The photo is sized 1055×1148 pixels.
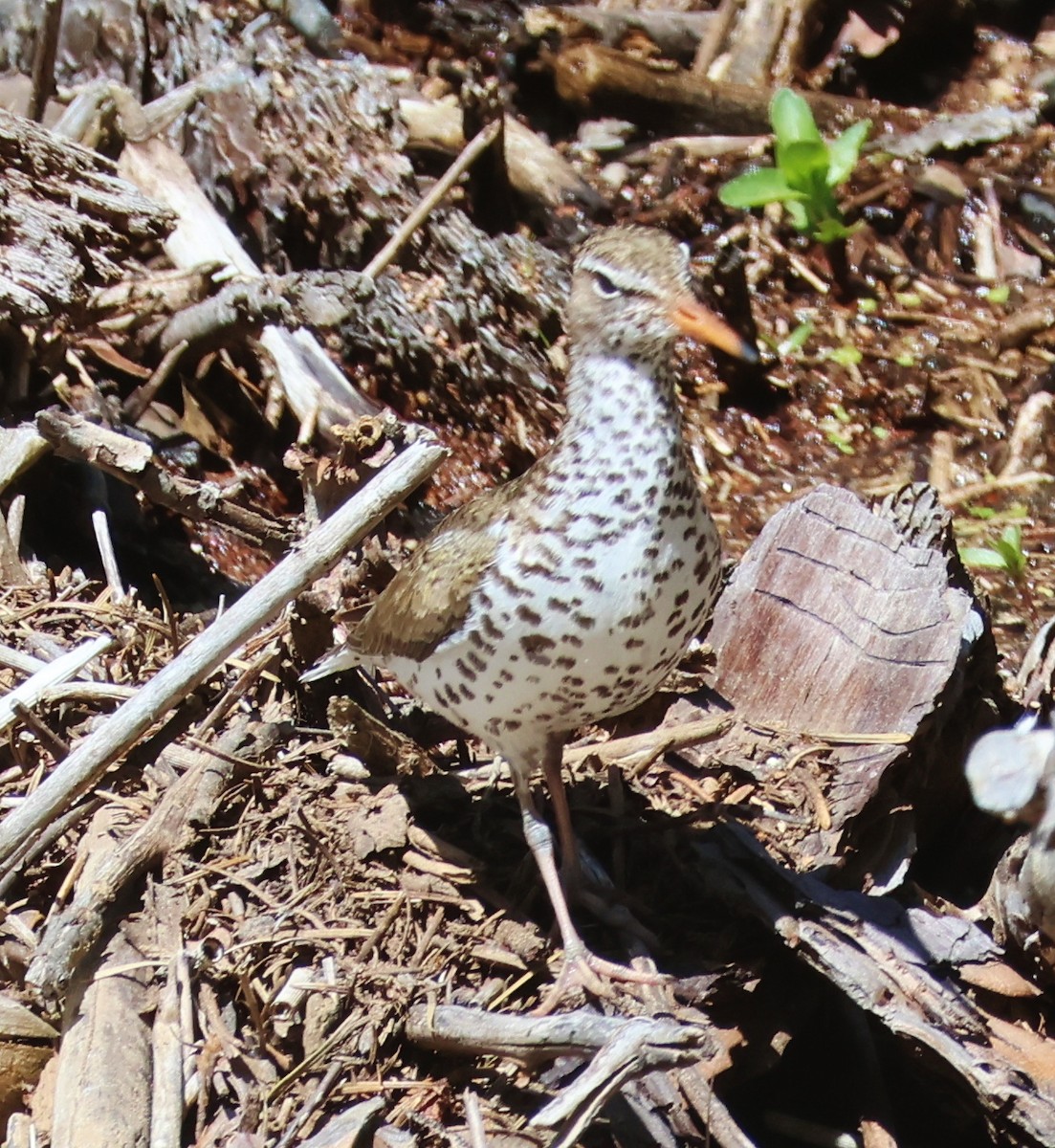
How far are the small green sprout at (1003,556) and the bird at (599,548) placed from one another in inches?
106

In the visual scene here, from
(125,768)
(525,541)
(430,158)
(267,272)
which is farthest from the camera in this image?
(430,158)

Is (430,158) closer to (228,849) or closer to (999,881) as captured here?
(228,849)

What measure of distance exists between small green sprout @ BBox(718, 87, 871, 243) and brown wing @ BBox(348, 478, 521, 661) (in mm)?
3996

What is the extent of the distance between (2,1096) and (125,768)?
98 cm

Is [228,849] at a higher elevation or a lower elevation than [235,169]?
lower

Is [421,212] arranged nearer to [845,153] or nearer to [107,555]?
[107,555]

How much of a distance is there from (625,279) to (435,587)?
933 mm

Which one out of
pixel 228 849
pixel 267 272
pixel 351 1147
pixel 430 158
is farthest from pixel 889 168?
pixel 351 1147

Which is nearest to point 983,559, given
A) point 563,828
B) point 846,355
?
point 846,355

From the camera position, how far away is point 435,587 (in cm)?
360

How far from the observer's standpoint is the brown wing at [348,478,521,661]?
11.4 feet

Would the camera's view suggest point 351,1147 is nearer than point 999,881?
Yes

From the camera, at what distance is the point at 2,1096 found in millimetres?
3428

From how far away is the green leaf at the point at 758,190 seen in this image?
23.5 feet
